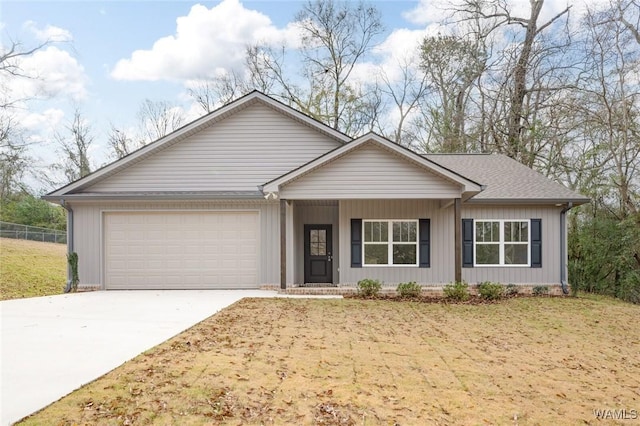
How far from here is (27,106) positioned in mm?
19984

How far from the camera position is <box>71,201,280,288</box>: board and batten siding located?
13.0 meters

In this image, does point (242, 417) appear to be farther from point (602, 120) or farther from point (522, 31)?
point (522, 31)

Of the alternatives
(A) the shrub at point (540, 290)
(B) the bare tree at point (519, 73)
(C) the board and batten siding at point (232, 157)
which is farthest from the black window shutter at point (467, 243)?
(B) the bare tree at point (519, 73)


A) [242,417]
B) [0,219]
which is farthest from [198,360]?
[0,219]

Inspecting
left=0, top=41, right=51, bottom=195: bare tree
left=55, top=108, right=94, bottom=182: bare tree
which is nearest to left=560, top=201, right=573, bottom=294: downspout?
left=0, top=41, right=51, bottom=195: bare tree

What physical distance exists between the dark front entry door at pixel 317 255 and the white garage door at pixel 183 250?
6.08 feet

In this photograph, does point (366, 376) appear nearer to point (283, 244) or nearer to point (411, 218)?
point (283, 244)

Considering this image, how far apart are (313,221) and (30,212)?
26991mm

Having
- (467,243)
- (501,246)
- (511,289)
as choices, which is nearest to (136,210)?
(467,243)

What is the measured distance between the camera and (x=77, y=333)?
699 centimetres

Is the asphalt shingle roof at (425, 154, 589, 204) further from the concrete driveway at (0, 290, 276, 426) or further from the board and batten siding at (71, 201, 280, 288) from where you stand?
the concrete driveway at (0, 290, 276, 426)

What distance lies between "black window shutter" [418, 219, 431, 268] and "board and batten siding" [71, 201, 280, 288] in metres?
4.16

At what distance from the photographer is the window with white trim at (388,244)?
1294cm

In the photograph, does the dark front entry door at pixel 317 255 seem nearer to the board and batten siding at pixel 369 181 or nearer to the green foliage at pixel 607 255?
the board and batten siding at pixel 369 181
